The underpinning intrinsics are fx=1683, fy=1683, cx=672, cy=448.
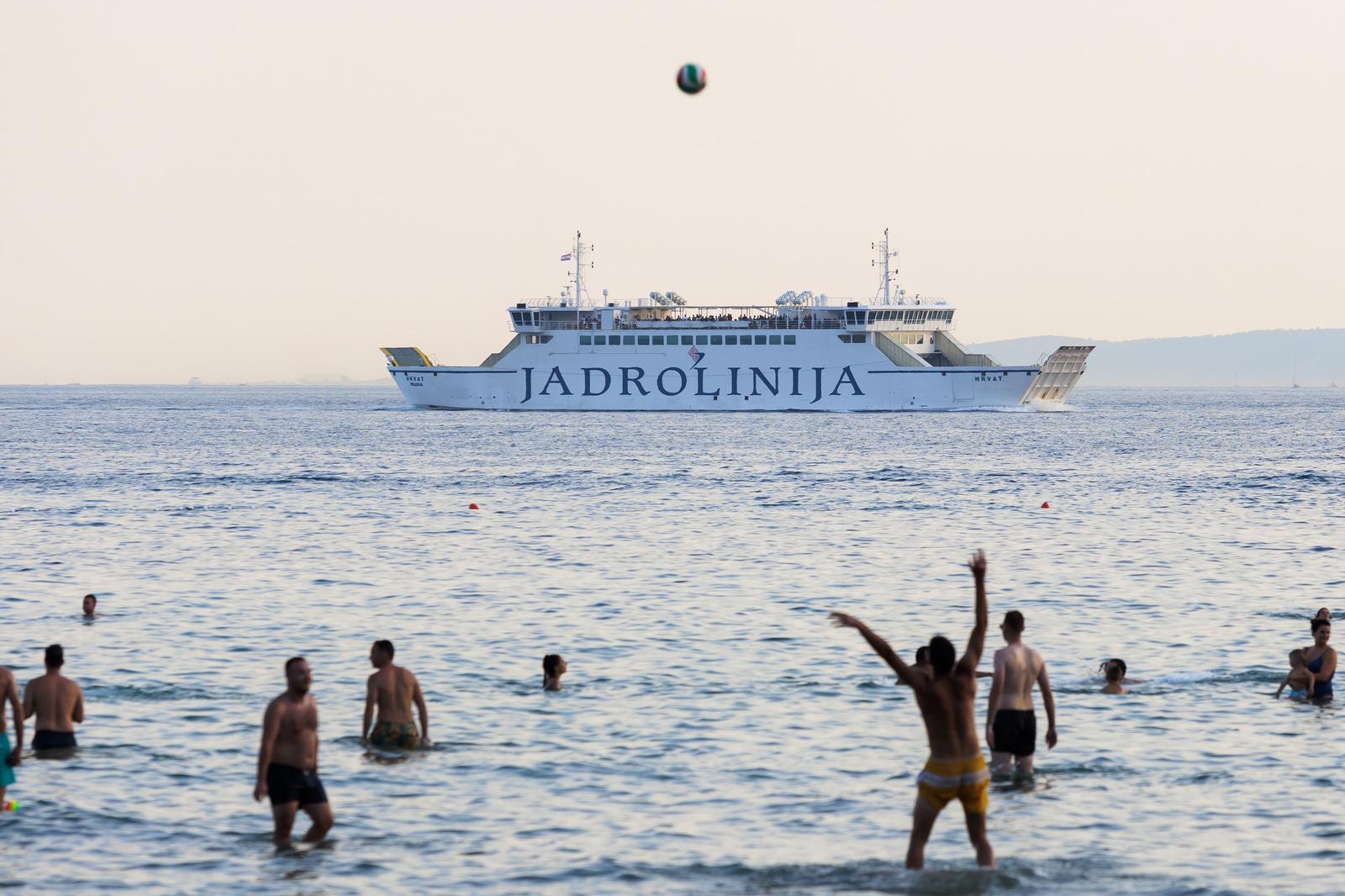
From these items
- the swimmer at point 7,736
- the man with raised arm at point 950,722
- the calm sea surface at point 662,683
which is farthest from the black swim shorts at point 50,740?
the man with raised arm at point 950,722

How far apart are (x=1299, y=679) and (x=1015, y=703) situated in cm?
631

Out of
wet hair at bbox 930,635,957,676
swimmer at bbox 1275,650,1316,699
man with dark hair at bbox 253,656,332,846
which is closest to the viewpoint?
wet hair at bbox 930,635,957,676

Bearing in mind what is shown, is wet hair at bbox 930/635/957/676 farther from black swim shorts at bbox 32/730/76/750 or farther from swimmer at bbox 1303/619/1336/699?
black swim shorts at bbox 32/730/76/750

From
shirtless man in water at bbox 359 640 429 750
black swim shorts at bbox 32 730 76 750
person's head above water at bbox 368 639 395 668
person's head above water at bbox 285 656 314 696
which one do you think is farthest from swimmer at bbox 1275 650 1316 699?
black swim shorts at bbox 32 730 76 750

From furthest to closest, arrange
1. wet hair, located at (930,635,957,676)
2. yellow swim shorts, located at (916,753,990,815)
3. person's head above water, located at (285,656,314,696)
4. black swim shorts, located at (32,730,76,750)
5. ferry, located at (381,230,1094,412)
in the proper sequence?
ferry, located at (381,230,1094,412) < black swim shorts, located at (32,730,76,750) < person's head above water, located at (285,656,314,696) < yellow swim shorts, located at (916,753,990,815) < wet hair, located at (930,635,957,676)

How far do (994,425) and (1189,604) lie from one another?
8712cm

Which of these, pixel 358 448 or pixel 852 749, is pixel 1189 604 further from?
pixel 358 448

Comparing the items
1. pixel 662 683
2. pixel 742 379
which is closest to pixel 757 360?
pixel 742 379

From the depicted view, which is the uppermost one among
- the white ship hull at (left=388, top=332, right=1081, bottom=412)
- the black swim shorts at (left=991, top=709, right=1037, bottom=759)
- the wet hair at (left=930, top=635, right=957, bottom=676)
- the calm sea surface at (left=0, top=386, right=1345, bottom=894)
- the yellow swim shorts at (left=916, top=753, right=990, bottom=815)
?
the white ship hull at (left=388, top=332, right=1081, bottom=412)

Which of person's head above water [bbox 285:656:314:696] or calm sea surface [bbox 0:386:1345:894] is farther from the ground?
person's head above water [bbox 285:656:314:696]

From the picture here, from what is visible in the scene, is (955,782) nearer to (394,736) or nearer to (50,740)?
(394,736)

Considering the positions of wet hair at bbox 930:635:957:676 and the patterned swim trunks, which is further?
the patterned swim trunks

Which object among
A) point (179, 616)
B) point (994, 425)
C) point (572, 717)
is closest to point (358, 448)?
point (994, 425)

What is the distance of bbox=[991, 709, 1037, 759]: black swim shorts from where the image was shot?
1562 centimetres
